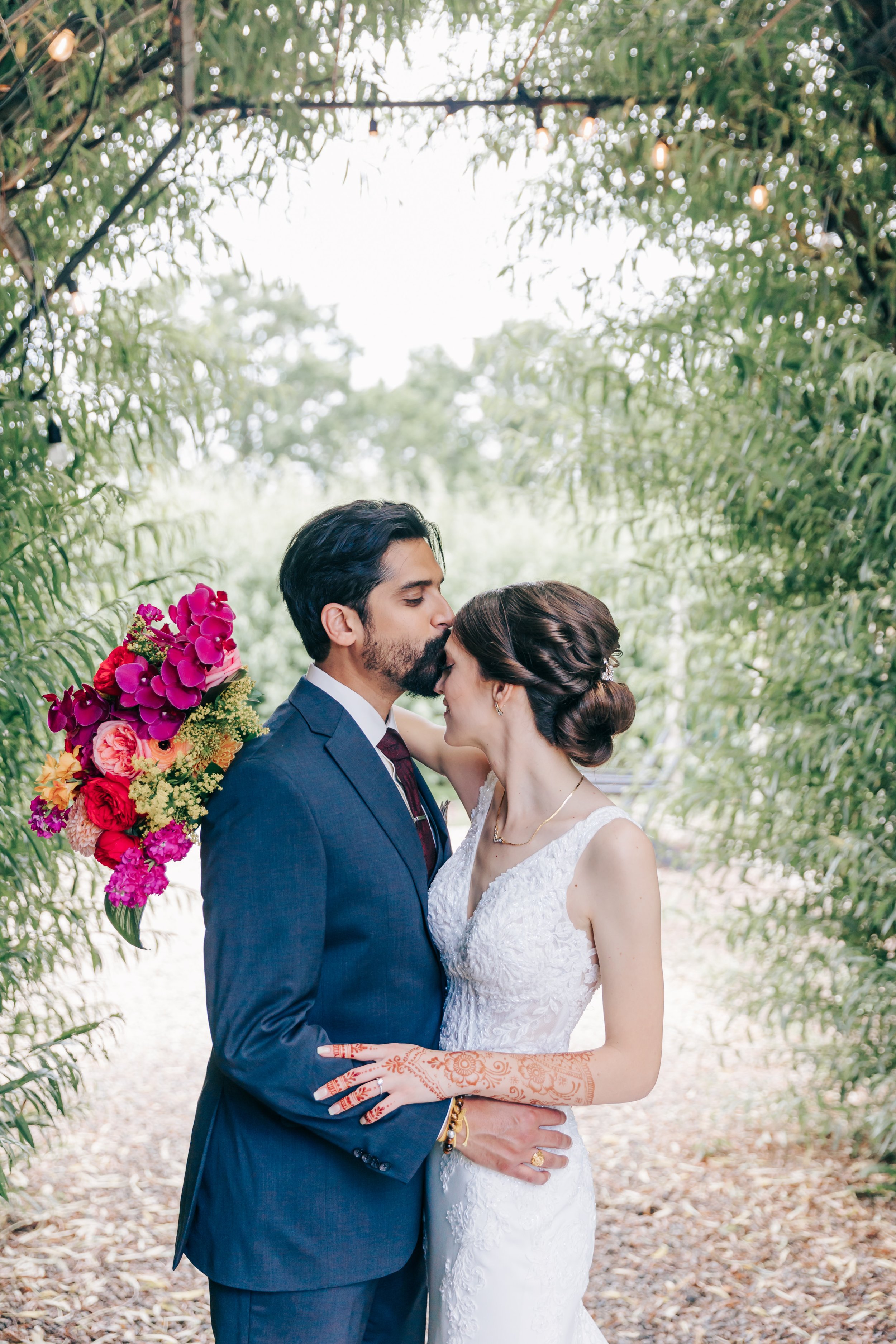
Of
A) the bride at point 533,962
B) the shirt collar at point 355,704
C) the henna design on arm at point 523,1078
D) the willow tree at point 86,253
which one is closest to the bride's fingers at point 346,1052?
the bride at point 533,962

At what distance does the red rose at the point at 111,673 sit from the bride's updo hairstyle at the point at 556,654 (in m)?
0.50

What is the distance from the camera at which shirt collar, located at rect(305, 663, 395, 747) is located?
5.34ft

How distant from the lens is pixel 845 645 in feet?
9.59

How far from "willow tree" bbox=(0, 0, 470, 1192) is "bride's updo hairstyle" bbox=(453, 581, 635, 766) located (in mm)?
906

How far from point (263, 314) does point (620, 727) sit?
17.7m

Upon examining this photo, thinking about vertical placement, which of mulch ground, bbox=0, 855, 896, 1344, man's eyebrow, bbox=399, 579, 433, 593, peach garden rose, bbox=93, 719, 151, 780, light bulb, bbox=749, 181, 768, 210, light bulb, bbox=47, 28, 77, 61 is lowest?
mulch ground, bbox=0, 855, 896, 1344

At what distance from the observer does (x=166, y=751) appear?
141 cm

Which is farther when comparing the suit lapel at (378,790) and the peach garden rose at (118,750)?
the suit lapel at (378,790)

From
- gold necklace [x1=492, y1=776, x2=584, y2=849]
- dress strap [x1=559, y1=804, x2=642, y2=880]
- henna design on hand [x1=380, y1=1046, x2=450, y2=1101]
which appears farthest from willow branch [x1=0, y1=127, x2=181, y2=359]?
henna design on hand [x1=380, y1=1046, x2=450, y2=1101]

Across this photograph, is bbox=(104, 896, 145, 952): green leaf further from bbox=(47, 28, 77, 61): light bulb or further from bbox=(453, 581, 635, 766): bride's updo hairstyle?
bbox=(47, 28, 77, 61): light bulb

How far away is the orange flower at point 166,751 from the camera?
55.0 inches

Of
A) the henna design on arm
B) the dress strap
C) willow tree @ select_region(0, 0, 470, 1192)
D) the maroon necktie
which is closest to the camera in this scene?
the henna design on arm

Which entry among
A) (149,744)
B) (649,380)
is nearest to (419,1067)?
(149,744)

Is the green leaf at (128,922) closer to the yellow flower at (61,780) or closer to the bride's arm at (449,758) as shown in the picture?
the yellow flower at (61,780)
